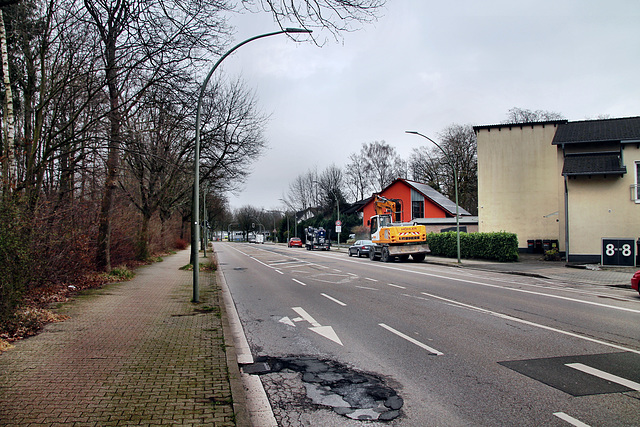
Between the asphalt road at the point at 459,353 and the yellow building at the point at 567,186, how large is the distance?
1180 centimetres

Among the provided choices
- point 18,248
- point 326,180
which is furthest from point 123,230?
point 326,180

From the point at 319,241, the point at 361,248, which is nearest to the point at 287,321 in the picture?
the point at 361,248

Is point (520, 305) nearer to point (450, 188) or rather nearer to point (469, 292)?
point (469, 292)

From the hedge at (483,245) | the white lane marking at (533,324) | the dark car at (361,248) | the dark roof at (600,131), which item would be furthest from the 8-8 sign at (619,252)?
the dark car at (361,248)

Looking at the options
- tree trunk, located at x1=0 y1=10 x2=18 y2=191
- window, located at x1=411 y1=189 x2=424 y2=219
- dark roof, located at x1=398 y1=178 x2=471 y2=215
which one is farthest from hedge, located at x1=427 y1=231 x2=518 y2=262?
tree trunk, located at x1=0 y1=10 x2=18 y2=191

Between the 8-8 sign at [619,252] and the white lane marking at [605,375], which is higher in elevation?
the 8-8 sign at [619,252]

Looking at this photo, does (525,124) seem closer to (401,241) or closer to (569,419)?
(401,241)

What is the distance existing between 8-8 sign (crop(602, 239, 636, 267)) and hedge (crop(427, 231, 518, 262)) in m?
5.95

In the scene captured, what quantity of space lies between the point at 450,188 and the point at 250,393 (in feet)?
190

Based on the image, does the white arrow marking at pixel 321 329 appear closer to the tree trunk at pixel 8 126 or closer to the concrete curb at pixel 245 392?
the concrete curb at pixel 245 392

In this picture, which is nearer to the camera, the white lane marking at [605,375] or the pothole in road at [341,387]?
the pothole in road at [341,387]

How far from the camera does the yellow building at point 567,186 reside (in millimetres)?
22641

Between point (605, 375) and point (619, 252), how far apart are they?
1782cm

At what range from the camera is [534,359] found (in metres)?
6.11
